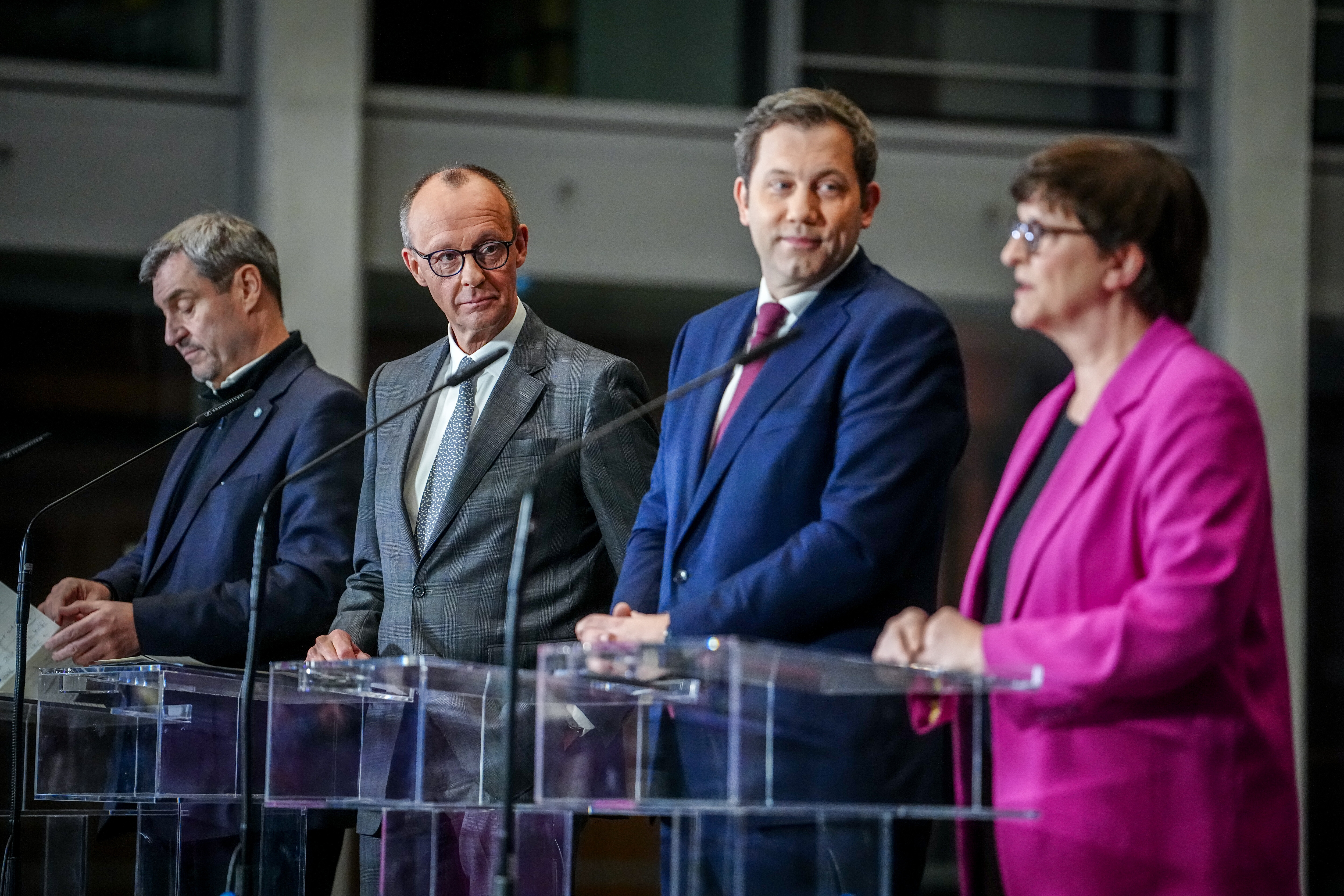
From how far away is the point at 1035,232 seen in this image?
213cm

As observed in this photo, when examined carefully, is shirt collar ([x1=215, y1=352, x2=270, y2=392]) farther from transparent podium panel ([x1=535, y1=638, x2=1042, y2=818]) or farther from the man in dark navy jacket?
transparent podium panel ([x1=535, y1=638, x2=1042, y2=818])

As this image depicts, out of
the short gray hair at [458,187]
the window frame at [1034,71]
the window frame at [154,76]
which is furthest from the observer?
the window frame at [1034,71]

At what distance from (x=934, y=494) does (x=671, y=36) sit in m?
5.12

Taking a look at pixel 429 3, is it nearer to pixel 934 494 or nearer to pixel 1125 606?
pixel 934 494

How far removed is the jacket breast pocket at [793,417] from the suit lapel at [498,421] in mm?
691

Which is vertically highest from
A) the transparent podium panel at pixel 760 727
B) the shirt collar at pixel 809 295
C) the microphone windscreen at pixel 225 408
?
the shirt collar at pixel 809 295

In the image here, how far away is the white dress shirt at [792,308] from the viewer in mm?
2590

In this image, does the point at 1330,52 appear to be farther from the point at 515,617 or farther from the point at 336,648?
the point at 515,617

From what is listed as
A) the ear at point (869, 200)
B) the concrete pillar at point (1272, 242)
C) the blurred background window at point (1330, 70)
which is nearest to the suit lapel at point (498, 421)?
the ear at point (869, 200)

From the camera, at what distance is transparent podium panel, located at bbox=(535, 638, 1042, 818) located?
200 centimetres

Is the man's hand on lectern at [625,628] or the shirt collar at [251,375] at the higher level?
the shirt collar at [251,375]

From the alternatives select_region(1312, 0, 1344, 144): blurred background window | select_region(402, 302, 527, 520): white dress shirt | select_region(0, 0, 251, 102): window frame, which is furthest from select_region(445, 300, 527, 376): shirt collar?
select_region(1312, 0, 1344, 144): blurred background window

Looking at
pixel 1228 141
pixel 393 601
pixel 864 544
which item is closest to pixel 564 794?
pixel 864 544

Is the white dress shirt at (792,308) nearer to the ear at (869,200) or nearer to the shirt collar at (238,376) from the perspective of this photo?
the ear at (869,200)
